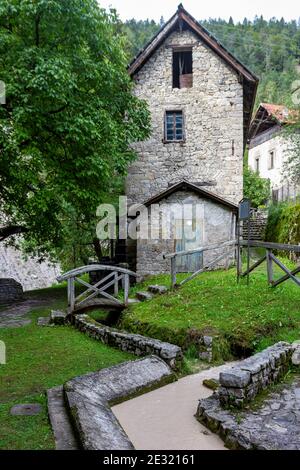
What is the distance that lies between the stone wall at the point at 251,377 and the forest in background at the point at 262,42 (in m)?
59.8

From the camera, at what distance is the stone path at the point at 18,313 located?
10378mm

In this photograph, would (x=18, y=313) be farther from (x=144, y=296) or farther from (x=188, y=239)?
(x=188, y=239)

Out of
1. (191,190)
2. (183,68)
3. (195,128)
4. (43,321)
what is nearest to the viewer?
(43,321)

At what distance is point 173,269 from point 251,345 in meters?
4.30

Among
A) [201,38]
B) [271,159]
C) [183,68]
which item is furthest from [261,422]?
[271,159]

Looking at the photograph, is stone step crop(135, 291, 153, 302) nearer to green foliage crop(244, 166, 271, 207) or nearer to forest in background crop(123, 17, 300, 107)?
green foliage crop(244, 166, 271, 207)

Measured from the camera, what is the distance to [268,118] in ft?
91.7

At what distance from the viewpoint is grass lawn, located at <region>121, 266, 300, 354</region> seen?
759 cm

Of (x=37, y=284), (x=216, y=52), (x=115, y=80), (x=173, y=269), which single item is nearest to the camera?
(x=173, y=269)

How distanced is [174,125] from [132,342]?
11108 mm

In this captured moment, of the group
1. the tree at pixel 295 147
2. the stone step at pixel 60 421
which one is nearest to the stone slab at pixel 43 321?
the stone step at pixel 60 421
